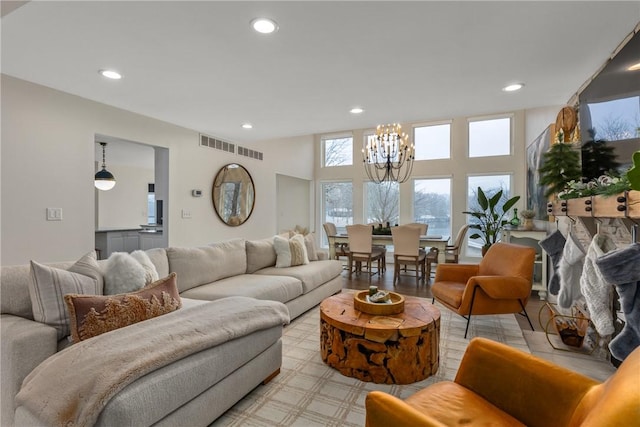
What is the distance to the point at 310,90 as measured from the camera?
3.06 meters

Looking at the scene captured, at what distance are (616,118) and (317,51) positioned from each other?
6.62 ft

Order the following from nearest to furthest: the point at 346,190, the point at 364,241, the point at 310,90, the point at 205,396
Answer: the point at 205,396 < the point at 310,90 < the point at 364,241 < the point at 346,190

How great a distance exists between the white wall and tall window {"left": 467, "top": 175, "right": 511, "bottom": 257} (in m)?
5.64

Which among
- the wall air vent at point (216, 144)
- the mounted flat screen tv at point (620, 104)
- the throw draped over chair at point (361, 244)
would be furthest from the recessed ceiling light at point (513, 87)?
the wall air vent at point (216, 144)

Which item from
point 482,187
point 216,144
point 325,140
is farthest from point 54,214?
point 482,187

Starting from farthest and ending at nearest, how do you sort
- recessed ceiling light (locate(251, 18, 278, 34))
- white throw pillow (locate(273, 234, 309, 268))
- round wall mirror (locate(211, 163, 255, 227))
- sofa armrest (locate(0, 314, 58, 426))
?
1. round wall mirror (locate(211, 163, 255, 227))
2. white throw pillow (locate(273, 234, 309, 268))
3. recessed ceiling light (locate(251, 18, 278, 34))
4. sofa armrest (locate(0, 314, 58, 426))

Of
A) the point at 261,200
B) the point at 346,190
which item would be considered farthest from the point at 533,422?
the point at 346,190

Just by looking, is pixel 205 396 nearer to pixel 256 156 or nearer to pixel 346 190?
pixel 256 156

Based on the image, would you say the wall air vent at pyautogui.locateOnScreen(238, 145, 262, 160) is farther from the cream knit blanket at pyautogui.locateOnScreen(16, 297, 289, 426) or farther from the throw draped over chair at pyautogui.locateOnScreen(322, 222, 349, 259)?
the cream knit blanket at pyautogui.locateOnScreen(16, 297, 289, 426)

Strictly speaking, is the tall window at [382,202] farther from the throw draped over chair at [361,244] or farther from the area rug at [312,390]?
the area rug at [312,390]

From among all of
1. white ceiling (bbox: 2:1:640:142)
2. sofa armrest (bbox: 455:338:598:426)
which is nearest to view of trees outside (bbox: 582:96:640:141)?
white ceiling (bbox: 2:1:640:142)

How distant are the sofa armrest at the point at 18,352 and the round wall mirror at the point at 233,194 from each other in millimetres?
3561

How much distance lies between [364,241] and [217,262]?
8.96 feet

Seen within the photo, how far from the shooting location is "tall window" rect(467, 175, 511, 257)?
6.40 meters
